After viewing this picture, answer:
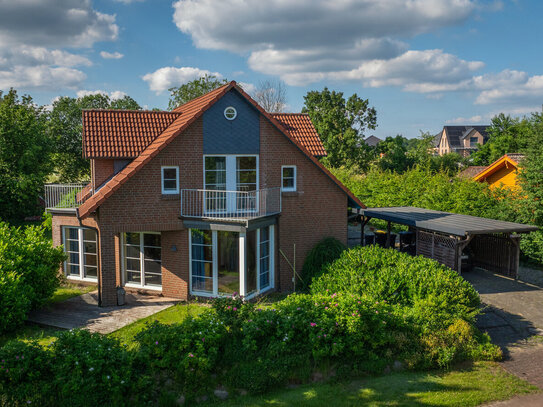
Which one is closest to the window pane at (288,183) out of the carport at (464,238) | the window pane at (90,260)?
the carport at (464,238)

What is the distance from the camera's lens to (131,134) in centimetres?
1614

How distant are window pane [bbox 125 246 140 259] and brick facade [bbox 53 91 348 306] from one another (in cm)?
27

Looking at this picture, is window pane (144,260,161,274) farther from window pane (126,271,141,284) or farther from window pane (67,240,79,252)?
window pane (67,240,79,252)

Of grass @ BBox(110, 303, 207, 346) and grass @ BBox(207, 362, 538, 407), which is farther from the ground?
grass @ BBox(110, 303, 207, 346)

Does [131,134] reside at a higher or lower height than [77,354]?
higher

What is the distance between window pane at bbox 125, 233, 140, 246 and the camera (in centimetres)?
1581

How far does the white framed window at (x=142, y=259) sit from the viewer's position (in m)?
15.6

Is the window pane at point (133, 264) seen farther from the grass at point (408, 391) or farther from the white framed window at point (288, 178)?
the grass at point (408, 391)

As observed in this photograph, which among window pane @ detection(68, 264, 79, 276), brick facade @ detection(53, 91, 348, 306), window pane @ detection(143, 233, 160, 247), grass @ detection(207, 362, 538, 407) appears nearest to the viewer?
grass @ detection(207, 362, 538, 407)

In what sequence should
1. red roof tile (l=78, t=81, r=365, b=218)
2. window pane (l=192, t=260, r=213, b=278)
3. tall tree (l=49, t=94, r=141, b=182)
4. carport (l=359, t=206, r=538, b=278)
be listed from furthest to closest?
1. tall tree (l=49, t=94, r=141, b=182)
2. carport (l=359, t=206, r=538, b=278)
3. window pane (l=192, t=260, r=213, b=278)
4. red roof tile (l=78, t=81, r=365, b=218)

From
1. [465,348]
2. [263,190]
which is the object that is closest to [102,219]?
[263,190]

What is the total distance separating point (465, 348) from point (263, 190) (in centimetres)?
757

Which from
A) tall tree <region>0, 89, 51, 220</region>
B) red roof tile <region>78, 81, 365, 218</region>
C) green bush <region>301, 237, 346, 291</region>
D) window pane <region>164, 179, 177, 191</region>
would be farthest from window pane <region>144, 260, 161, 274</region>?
tall tree <region>0, 89, 51, 220</region>

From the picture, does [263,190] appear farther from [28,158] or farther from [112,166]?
[28,158]
